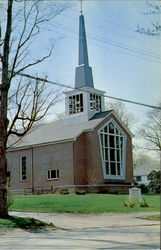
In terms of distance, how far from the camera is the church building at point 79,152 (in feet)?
98.3

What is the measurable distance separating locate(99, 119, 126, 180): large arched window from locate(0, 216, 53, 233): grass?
18.3 m

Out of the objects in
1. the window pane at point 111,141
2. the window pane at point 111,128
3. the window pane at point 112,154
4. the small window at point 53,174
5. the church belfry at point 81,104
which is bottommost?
the small window at point 53,174

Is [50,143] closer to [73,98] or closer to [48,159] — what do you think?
[48,159]

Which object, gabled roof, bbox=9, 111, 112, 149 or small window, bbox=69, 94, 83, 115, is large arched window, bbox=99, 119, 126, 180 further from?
small window, bbox=69, 94, 83, 115

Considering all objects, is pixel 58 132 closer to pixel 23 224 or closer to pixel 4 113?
pixel 4 113

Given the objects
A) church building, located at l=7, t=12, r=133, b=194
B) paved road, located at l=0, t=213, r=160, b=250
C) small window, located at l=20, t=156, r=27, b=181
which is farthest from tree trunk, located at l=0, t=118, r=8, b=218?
small window, located at l=20, t=156, r=27, b=181

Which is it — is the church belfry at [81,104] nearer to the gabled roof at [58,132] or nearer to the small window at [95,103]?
the small window at [95,103]

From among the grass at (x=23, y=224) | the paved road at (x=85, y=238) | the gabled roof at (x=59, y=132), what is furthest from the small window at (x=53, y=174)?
the grass at (x=23, y=224)

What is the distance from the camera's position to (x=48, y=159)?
31.4m

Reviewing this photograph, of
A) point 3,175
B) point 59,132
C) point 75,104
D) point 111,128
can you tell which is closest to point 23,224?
point 3,175

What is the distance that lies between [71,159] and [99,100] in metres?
7.08

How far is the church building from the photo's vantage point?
1180 inches

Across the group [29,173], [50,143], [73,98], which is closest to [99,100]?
[73,98]

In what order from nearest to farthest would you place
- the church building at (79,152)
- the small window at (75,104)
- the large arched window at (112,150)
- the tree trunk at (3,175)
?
the tree trunk at (3,175) < the church building at (79,152) < the large arched window at (112,150) < the small window at (75,104)
